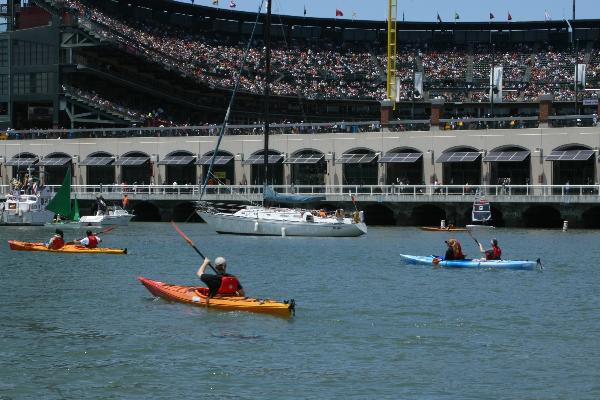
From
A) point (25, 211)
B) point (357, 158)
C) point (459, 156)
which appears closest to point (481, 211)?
point (459, 156)

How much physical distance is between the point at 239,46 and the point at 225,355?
118 m

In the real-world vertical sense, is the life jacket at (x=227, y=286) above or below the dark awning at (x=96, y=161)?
below

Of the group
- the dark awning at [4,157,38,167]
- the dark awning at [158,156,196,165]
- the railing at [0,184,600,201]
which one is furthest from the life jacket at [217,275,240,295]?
the dark awning at [4,157,38,167]

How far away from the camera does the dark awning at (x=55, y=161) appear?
4304 inches

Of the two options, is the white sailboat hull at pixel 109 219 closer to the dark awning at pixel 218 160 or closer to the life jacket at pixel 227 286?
the dark awning at pixel 218 160

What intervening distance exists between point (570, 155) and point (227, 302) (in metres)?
55.1

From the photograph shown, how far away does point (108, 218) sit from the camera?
87.9 metres

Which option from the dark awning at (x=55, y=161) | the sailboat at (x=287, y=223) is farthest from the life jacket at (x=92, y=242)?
the dark awning at (x=55, y=161)

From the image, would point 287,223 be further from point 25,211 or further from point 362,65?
point 362,65

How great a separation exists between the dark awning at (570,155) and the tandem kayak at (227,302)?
172ft

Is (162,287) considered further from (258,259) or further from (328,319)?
(258,259)

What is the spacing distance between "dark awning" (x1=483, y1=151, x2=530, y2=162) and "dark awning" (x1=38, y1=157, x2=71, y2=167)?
38472 millimetres

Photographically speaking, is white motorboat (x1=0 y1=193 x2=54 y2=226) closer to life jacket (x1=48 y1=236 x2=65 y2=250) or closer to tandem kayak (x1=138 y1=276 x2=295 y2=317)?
life jacket (x1=48 y1=236 x2=65 y2=250)

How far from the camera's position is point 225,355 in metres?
32.0
